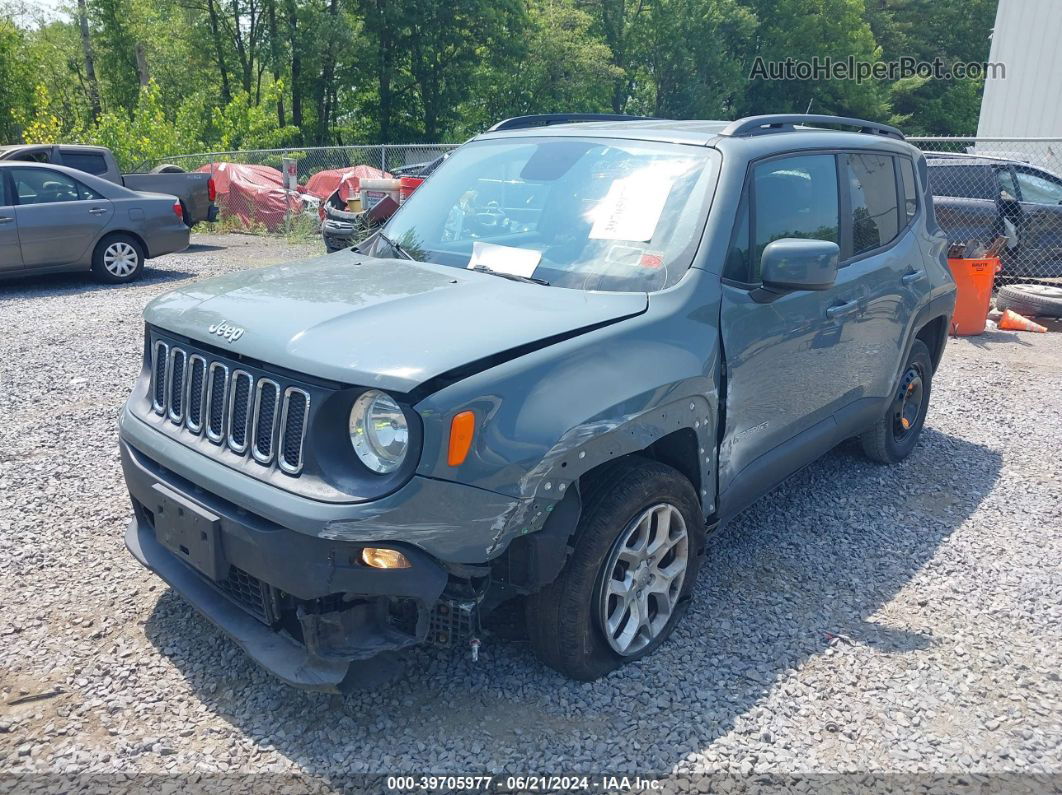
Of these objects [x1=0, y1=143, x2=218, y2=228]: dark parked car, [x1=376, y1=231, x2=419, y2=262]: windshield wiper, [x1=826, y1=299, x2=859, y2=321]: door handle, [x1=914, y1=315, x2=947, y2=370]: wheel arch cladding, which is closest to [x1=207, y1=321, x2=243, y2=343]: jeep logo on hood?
[x1=376, y1=231, x2=419, y2=262]: windshield wiper

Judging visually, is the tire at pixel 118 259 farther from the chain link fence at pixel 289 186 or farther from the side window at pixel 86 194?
the chain link fence at pixel 289 186

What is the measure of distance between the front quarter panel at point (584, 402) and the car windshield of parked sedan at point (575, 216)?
0.23 m

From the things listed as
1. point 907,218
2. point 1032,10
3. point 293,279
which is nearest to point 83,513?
point 293,279

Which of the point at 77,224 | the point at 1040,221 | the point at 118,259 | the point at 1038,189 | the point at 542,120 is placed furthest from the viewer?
the point at 118,259

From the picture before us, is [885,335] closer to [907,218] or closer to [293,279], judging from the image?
[907,218]

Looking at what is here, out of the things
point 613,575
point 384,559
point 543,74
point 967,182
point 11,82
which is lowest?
point 613,575

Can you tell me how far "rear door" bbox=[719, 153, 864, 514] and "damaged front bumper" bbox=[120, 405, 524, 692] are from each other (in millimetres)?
1359

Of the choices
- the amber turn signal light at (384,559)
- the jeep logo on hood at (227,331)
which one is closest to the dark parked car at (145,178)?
the jeep logo on hood at (227,331)

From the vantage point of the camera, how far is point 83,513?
4.38 metres

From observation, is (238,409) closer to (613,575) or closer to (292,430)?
(292,430)

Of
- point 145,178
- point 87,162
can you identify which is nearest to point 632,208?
point 87,162

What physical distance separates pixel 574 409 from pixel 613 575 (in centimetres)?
74

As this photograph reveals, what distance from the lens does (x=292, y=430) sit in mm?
2635

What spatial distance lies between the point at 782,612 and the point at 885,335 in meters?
1.76
